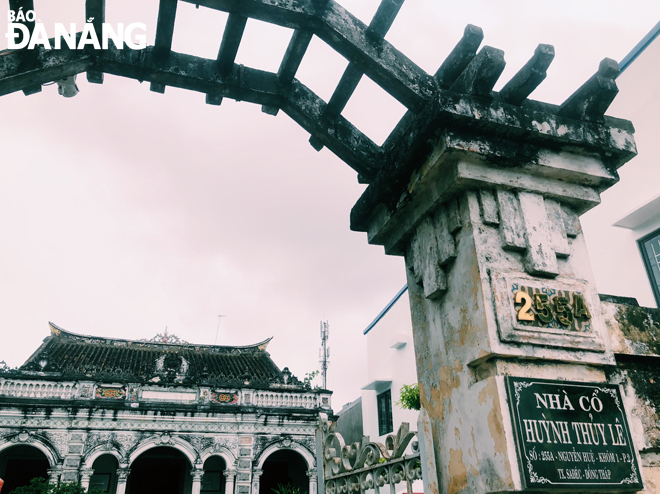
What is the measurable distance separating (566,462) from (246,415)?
51.4ft

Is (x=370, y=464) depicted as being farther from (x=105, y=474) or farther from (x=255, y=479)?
(x=105, y=474)

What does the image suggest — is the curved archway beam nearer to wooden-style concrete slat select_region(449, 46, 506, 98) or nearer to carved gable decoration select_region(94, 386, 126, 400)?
wooden-style concrete slat select_region(449, 46, 506, 98)

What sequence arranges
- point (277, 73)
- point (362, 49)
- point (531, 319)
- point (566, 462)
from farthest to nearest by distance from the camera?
point (277, 73) < point (362, 49) < point (531, 319) < point (566, 462)

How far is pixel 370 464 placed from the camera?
9.24ft

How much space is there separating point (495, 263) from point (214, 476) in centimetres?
1741

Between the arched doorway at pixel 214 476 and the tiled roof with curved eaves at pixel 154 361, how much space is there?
2.81 meters

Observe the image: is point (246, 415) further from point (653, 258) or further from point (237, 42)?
point (237, 42)

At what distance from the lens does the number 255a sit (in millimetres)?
2018

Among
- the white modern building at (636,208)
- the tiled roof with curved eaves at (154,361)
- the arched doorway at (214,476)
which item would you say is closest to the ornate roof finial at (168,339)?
the tiled roof with curved eaves at (154,361)

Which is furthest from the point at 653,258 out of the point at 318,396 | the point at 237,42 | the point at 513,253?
the point at 318,396

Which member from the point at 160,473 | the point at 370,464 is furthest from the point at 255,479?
the point at 370,464

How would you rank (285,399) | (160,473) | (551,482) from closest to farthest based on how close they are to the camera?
(551,482) < (285,399) < (160,473)

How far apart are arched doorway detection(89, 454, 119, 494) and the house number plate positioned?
701 inches

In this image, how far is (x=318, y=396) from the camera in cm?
1747
